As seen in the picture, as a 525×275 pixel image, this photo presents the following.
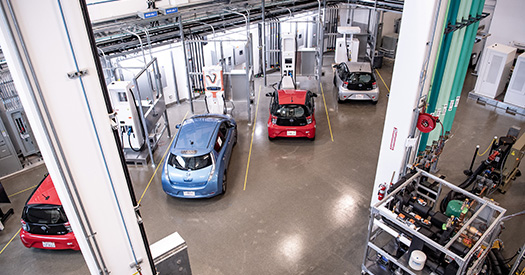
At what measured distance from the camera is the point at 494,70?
12.1m

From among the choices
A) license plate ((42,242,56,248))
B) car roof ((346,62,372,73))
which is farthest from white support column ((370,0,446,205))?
license plate ((42,242,56,248))

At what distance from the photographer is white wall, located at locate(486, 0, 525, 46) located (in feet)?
43.4

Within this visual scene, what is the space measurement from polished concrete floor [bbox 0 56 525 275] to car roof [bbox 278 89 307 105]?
1239mm

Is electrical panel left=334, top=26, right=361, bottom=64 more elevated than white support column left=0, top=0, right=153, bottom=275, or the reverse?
white support column left=0, top=0, right=153, bottom=275

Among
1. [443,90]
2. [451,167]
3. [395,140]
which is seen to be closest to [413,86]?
[395,140]

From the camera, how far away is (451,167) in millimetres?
9211

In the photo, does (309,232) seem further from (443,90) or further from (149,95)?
(149,95)

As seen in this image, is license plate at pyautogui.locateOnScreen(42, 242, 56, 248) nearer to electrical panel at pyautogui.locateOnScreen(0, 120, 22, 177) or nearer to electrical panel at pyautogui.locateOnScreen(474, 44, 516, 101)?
electrical panel at pyautogui.locateOnScreen(0, 120, 22, 177)

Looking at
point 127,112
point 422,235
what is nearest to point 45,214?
point 127,112

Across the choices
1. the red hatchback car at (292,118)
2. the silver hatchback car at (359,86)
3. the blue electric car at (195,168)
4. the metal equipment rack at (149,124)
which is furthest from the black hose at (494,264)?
the metal equipment rack at (149,124)

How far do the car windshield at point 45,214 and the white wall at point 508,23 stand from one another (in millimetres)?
15759

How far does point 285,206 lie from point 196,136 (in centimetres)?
270

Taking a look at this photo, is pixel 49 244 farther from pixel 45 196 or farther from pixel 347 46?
pixel 347 46

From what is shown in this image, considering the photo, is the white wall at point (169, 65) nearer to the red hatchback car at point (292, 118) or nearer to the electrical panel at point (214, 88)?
the electrical panel at point (214, 88)
